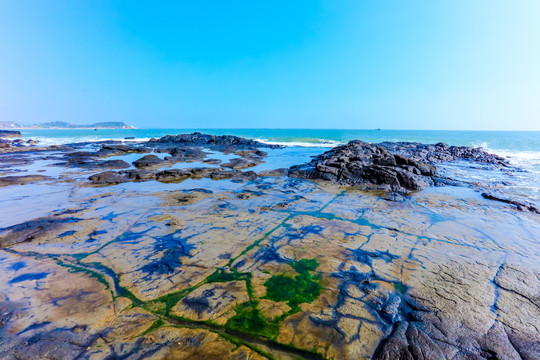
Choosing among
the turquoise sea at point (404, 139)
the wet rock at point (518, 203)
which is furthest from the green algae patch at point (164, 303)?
the turquoise sea at point (404, 139)

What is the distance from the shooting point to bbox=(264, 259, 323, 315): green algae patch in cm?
286

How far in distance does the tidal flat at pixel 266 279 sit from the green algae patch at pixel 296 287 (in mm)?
22

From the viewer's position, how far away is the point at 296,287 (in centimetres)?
309

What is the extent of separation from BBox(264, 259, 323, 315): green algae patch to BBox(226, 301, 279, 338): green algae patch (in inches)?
11.2

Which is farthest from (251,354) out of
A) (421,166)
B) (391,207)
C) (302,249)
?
(421,166)

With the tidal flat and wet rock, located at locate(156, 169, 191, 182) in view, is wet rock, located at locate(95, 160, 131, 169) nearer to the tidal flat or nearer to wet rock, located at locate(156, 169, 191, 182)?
wet rock, located at locate(156, 169, 191, 182)

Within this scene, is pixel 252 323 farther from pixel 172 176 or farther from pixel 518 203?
pixel 172 176

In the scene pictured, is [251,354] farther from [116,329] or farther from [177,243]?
[177,243]

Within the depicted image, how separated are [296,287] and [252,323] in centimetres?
83

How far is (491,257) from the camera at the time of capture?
3.89m

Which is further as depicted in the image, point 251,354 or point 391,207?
point 391,207

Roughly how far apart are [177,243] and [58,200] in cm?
530

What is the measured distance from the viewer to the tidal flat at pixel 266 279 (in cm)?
221

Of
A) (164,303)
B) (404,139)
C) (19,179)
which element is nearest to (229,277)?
(164,303)
